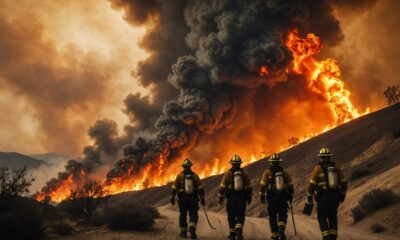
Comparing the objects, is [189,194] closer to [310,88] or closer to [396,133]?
[396,133]

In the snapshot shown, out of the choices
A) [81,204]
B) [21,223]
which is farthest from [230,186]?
[81,204]

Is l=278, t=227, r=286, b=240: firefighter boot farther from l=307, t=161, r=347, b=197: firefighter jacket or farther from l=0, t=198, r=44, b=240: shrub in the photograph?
l=0, t=198, r=44, b=240: shrub

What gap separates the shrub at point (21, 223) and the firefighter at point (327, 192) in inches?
288

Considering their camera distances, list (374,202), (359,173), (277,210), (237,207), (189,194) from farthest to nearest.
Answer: (359,173)
(374,202)
(189,194)
(237,207)
(277,210)

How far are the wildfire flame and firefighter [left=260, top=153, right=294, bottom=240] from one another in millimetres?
56781

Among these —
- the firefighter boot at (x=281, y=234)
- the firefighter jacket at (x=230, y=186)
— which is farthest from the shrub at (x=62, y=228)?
the firefighter boot at (x=281, y=234)

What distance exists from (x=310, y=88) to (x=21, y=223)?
7176 cm

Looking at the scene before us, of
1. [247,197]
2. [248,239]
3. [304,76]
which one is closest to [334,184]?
[247,197]

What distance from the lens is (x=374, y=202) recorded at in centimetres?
1889

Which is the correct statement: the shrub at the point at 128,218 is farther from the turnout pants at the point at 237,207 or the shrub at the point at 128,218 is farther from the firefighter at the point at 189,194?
the turnout pants at the point at 237,207

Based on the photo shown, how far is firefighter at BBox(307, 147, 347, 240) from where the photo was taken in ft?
34.0

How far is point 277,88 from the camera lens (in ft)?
272

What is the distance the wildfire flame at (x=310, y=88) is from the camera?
70.5 m

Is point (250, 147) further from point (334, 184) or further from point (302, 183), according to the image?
point (334, 184)
